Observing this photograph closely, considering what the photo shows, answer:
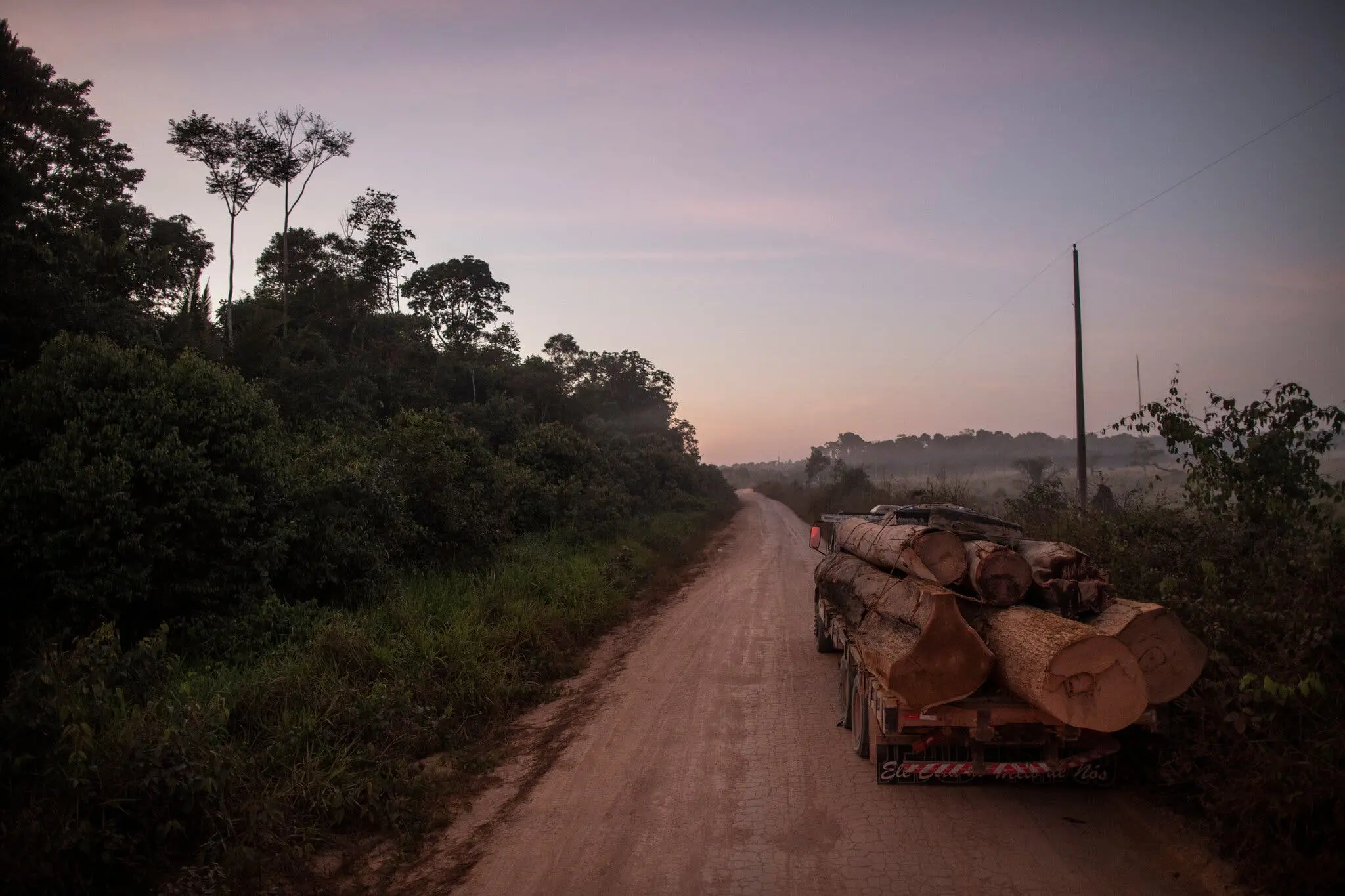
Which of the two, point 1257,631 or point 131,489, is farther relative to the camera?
point 131,489

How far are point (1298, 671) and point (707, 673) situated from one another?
5953 mm

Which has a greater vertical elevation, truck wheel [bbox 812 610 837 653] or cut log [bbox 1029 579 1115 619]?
cut log [bbox 1029 579 1115 619]

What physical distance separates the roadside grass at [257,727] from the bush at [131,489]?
70 cm

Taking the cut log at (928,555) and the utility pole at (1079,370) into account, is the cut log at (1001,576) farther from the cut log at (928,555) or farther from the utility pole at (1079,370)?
the utility pole at (1079,370)

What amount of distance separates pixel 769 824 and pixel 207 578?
22.5 ft

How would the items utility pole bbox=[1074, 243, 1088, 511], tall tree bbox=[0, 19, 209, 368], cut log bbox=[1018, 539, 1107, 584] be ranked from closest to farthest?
cut log bbox=[1018, 539, 1107, 584] → tall tree bbox=[0, 19, 209, 368] → utility pole bbox=[1074, 243, 1088, 511]

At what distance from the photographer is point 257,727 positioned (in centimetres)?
639

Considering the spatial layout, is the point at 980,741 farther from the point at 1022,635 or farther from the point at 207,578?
the point at 207,578

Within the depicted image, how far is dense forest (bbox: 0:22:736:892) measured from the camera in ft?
15.1

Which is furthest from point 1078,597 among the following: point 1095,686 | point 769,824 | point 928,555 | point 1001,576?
point 769,824

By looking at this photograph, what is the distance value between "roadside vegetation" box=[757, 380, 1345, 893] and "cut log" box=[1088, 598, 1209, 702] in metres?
0.13

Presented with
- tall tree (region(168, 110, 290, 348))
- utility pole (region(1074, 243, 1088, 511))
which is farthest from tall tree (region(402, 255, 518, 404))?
utility pole (region(1074, 243, 1088, 511))

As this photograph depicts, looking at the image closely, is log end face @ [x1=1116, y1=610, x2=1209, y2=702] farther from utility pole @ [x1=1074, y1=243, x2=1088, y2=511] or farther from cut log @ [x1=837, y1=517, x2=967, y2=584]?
utility pole @ [x1=1074, y1=243, x2=1088, y2=511]

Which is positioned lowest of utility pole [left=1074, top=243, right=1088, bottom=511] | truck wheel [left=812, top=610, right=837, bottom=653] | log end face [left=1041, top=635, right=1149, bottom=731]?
truck wheel [left=812, top=610, right=837, bottom=653]
